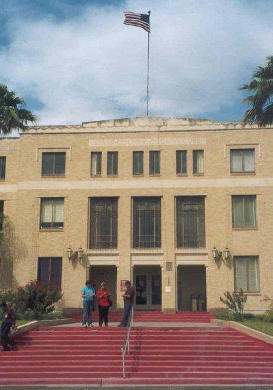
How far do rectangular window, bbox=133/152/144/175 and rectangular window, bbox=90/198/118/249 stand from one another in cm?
208

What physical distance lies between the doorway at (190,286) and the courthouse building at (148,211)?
0.19 ft

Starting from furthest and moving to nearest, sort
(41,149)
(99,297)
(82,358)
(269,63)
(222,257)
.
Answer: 1. (41,149)
2. (222,257)
3. (269,63)
4. (99,297)
5. (82,358)

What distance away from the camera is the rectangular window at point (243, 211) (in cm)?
A: 3022

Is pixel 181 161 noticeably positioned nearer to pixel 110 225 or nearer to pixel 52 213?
pixel 110 225

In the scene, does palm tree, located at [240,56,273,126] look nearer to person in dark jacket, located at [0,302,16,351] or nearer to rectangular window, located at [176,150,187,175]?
rectangular window, located at [176,150,187,175]

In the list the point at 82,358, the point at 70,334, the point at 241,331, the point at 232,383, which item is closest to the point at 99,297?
the point at 70,334

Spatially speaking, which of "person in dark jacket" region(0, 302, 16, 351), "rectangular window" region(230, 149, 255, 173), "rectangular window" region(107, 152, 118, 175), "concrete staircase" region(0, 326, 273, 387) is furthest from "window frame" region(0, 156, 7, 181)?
"person in dark jacket" region(0, 302, 16, 351)

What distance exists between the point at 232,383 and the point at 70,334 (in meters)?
7.13

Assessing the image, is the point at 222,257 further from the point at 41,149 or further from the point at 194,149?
the point at 41,149

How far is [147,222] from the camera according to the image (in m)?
30.7

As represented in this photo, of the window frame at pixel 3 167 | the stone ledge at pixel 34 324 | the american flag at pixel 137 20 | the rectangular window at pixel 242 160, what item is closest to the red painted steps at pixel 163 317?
the stone ledge at pixel 34 324

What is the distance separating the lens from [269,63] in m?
26.8

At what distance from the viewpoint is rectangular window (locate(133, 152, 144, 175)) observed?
31375 millimetres

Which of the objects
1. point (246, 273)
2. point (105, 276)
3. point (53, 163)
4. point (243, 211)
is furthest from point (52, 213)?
point (246, 273)
